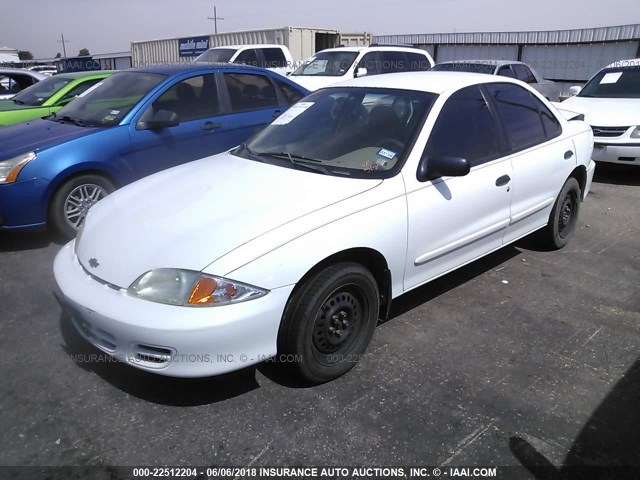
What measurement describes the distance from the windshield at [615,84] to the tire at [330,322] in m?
7.53

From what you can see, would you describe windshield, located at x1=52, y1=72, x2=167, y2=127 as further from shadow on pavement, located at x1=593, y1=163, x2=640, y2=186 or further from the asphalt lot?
shadow on pavement, located at x1=593, y1=163, x2=640, y2=186

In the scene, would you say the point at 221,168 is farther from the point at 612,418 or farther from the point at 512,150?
the point at 612,418

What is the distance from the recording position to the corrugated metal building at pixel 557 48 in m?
16.8

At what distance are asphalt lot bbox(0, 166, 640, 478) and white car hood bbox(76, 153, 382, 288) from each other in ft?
2.38

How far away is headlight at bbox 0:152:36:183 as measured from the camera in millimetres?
4496

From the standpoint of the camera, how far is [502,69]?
445 inches

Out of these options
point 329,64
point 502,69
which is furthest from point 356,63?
point 502,69

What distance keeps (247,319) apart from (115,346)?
704 mm

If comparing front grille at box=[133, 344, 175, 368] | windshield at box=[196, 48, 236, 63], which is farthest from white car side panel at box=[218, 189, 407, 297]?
windshield at box=[196, 48, 236, 63]

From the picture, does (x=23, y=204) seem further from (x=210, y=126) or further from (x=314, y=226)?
(x=314, y=226)

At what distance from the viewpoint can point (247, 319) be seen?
95.9 inches

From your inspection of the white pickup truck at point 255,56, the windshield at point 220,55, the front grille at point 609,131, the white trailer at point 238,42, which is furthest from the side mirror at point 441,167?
the white trailer at point 238,42

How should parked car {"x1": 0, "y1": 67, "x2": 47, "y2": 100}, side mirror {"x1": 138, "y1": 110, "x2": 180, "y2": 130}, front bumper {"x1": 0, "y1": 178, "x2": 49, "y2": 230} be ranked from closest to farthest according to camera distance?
front bumper {"x1": 0, "y1": 178, "x2": 49, "y2": 230} < side mirror {"x1": 138, "y1": 110, "x2": 180, "y2": 130} < parked car {"x1": 0, "y1": 67, "x2": 47, "y2": 100}

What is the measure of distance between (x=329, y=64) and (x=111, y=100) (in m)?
7.53
